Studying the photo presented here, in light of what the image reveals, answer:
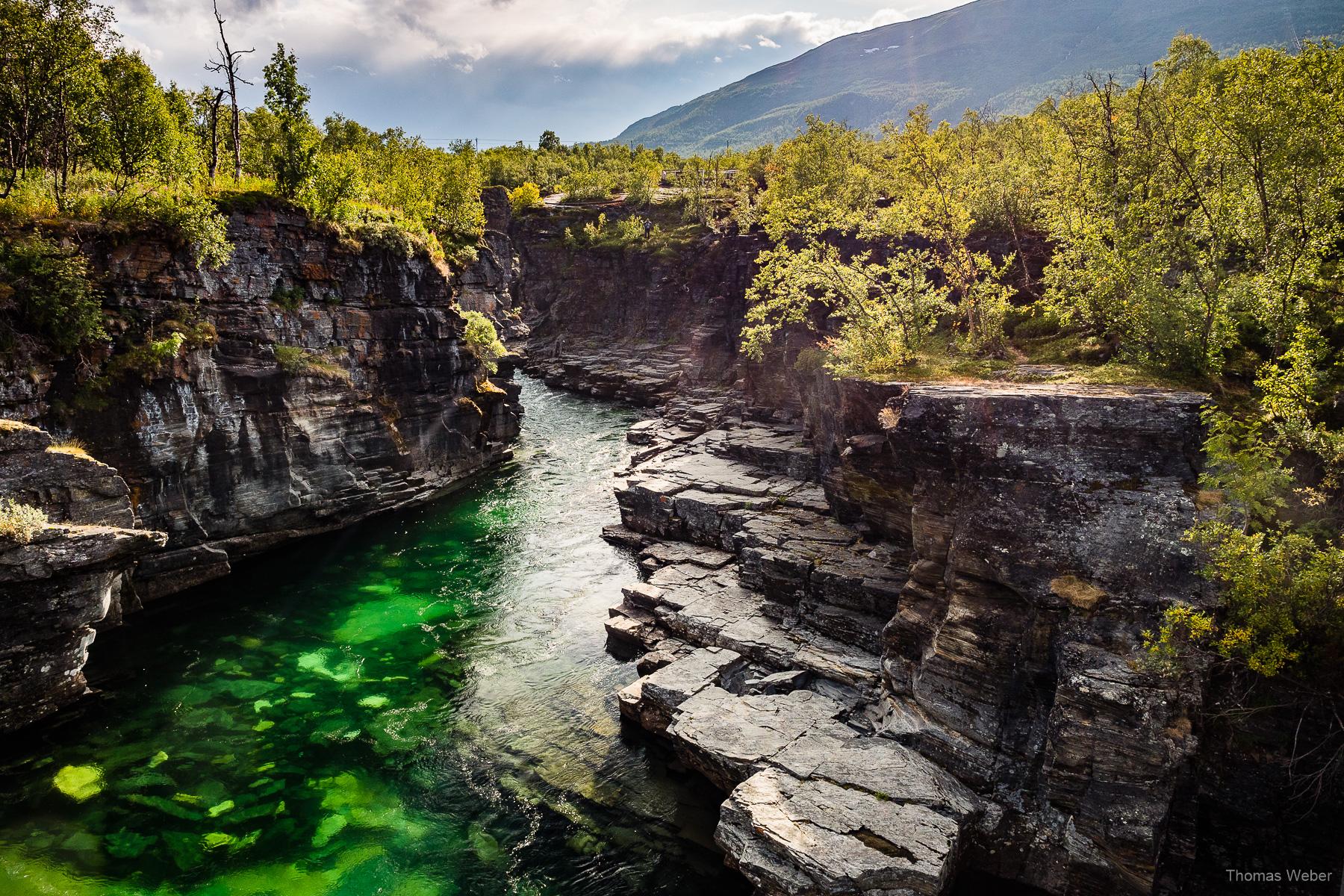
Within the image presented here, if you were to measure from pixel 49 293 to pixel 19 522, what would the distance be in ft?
28.3

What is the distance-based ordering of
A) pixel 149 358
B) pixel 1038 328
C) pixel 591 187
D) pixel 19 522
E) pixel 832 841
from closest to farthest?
pixel 832 841 → pixel 19 522 → pixel 1038 328 → pixel 149 358 → pixel 591 187

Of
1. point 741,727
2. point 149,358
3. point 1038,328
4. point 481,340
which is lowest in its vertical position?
point 741,727

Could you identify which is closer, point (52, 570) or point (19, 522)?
point (19, 522)

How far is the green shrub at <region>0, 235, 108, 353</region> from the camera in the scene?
64.3ft

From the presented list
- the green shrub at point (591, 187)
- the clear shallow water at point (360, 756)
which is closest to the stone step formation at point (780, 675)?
the clear shallow water at point (360, 756)

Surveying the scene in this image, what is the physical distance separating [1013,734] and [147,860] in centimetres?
1815

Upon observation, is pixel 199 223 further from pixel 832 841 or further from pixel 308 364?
pixel 832 841

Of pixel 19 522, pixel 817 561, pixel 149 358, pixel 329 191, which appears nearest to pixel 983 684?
pixel 817 561

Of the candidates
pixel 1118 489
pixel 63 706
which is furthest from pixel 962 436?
pixel 63 706

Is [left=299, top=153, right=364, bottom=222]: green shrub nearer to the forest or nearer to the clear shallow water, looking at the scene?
the forest

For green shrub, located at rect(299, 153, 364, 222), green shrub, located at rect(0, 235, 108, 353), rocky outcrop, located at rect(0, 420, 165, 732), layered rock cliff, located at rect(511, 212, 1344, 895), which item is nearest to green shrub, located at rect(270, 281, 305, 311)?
green shrub, located at rect(299, 153, 364, 222)

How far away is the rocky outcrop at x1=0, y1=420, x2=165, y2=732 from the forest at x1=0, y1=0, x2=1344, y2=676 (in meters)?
5.32

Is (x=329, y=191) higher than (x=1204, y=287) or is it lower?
higher

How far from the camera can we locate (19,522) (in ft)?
52.5
